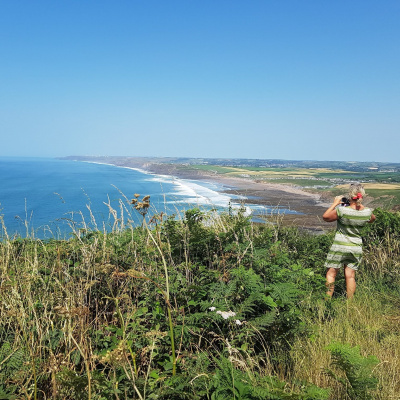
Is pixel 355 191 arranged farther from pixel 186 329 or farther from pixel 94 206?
pixel 94 206

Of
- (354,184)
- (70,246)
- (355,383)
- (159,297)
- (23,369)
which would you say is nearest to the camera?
(355,383)

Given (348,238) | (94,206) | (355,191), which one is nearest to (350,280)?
(348,238)

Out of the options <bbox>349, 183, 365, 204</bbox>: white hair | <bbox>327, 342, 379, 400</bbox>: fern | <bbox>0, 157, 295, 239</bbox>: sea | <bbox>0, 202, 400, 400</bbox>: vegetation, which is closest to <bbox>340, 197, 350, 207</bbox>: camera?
<bbox>349, 183, 365, 204</bbox>: white hair

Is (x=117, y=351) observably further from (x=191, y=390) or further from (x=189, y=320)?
(x=189, y=320)

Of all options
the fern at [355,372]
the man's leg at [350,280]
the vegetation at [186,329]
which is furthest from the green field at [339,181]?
the fern at [355,372]

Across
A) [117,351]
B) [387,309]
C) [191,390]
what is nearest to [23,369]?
[117,351]

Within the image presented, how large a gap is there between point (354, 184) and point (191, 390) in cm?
459

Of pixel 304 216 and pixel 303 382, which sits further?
pixel 304 216

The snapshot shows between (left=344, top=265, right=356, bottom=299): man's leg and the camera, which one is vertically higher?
the camera

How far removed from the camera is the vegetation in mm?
2510

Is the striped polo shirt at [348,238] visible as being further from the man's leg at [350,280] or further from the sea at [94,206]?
the sea at [94,206]

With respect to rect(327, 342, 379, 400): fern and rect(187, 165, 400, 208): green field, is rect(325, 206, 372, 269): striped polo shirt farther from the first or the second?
rect(187, 165, 400, 208): green field

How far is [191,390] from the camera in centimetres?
262

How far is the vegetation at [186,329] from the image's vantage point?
2.51 metres
